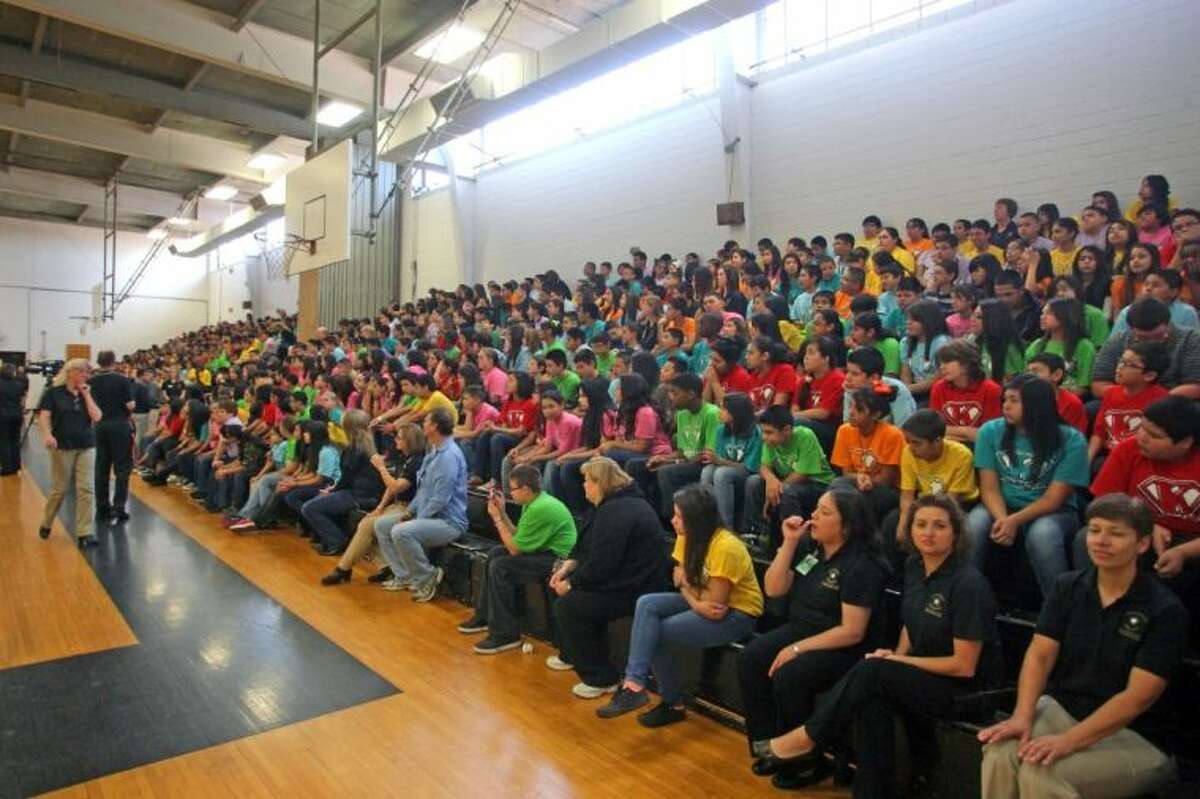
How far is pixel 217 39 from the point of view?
9758 millimetres

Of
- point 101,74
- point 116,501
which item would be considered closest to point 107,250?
point 101,74

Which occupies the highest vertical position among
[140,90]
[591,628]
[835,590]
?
[140,90]

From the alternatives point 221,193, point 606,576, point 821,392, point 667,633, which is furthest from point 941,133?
point 221,193

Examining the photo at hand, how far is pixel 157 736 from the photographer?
10.3ft

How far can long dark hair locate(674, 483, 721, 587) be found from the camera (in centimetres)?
330

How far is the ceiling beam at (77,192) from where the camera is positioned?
55.8 feet

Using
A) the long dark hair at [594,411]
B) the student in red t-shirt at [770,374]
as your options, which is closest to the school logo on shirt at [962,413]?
the student in red t-shirt at [770,374]

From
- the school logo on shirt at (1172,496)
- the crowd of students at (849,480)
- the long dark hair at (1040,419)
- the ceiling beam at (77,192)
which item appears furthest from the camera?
the ceiling beam at (77,192)

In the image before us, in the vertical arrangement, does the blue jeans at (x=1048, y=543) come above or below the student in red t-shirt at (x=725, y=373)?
below

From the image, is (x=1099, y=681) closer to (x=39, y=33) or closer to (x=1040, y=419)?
(x=1040, y=419)

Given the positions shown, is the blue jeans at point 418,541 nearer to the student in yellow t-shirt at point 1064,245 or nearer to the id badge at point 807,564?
the id badge at point 807,564

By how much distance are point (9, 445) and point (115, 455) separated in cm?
442

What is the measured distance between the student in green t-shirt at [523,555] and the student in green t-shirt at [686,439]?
0.63 meters

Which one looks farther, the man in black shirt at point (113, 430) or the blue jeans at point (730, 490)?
the man in black shirt at point (113, 430)
